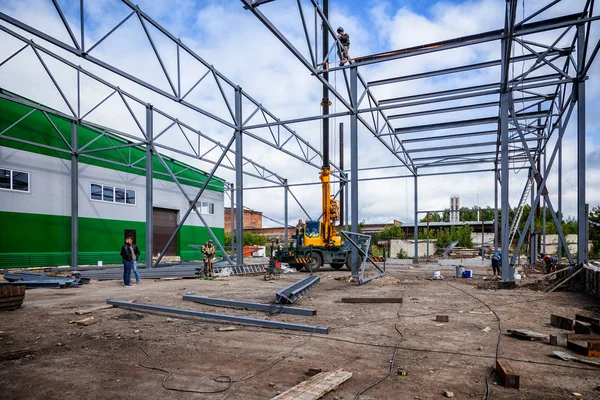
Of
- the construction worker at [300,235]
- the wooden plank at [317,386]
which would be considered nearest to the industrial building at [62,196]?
the construction worker at [300,235]

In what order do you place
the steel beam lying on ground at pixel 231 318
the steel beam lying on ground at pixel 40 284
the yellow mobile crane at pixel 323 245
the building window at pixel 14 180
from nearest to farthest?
the steel beam lying on ground at pixel 231 318
the steel beam lying on ground at pixel 40 284
the building window at pixel 14 180
the yellow mobile crane at pixel 323 245

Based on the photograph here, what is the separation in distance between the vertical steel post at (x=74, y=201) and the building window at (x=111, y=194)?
7.76 ft

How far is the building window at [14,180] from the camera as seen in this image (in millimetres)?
17297

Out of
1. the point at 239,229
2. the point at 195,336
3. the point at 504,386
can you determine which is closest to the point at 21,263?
the point at 239,229

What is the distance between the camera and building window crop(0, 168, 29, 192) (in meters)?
17.3

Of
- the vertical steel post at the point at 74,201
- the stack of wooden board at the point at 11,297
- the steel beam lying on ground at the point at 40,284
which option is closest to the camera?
the stack of wooden board at the point at 11,297

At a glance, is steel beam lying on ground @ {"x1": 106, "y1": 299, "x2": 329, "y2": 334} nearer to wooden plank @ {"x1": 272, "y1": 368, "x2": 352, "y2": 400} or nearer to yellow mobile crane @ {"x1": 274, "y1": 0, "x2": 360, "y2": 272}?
wooden plank @ {"x1": 272, "y1": 368, "x2": 352, "y2": 400}

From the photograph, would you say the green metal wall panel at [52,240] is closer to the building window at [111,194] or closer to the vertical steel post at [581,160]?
the building window at [111,194]

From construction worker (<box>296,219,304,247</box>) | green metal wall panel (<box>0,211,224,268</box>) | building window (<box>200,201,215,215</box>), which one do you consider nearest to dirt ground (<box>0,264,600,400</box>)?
construction worker (<box>296,219,304,247</box>)

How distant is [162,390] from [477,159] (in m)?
22.0

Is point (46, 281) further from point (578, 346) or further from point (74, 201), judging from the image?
point (578, 346)

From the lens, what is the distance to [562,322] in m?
6.66

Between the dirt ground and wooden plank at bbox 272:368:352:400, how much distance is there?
0.28 ft

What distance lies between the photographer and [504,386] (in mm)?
4039
